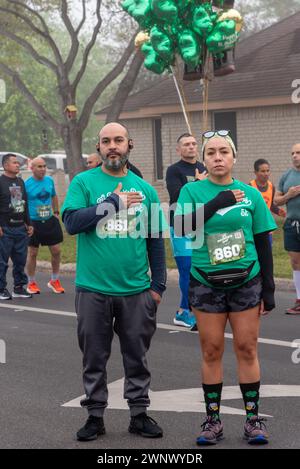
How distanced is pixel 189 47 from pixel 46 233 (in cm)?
508

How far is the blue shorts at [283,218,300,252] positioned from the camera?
11.7m

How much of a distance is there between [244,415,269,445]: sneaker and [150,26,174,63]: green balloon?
12.2 metres

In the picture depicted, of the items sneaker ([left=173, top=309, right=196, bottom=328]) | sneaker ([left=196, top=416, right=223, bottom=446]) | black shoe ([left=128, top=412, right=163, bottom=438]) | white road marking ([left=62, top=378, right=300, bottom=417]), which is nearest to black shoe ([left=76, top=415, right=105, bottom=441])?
black shoe ([left=128, top=412, right=163, bottom=438])

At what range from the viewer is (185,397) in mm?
7578

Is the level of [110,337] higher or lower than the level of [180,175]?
lower

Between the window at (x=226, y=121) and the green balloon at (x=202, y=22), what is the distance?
1055 cm

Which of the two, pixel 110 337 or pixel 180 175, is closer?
pixel 110 337

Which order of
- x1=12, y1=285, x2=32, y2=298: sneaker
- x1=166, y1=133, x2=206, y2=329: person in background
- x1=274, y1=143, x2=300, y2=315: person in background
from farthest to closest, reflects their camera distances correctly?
x1=12, y1=285, x2=32, y2=298: sneaker → x1=274, y1=143, x2=300, y2=315: person in background → x1=166, y1=133, x2=206, y2=329: person in background

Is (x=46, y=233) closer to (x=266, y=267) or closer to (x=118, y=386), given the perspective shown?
(x=118, y=386)

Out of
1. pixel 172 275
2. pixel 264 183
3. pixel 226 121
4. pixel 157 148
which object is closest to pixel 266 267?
pixel 264 183

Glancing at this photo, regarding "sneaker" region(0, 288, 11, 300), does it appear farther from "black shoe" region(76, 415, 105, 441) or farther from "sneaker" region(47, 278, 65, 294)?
"black shoe" region(76, 415, 105, 441)

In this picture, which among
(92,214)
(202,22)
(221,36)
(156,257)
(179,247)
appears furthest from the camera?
(202,22)

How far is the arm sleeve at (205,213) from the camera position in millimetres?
6328
